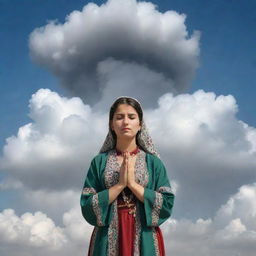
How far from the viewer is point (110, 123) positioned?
6.05 metres

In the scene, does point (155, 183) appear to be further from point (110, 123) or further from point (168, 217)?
point (110, 123)

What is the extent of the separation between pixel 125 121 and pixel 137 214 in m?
1.12

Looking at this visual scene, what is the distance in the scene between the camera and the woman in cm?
547

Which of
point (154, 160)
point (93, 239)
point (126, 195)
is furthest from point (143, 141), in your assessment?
point (93, 239)

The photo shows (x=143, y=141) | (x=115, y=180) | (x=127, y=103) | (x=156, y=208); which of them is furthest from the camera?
(x=143, y=141)

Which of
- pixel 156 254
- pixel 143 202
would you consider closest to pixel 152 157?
pixel 143 202

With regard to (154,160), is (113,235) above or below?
below

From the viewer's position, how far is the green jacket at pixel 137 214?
5.45 m

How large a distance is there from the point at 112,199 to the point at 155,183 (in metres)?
0.61

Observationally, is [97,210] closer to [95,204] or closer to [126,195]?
[95,204]

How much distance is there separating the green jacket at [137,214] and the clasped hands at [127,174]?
0.20m

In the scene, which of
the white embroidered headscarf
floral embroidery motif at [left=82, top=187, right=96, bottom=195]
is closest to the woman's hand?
floral embroidery motif at [left=82, top=187, right=96, bottom=195]

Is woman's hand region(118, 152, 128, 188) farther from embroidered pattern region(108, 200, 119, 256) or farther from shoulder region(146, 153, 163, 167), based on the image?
shoulder region(146, 153, 163, 167)

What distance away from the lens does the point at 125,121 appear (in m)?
5.80
